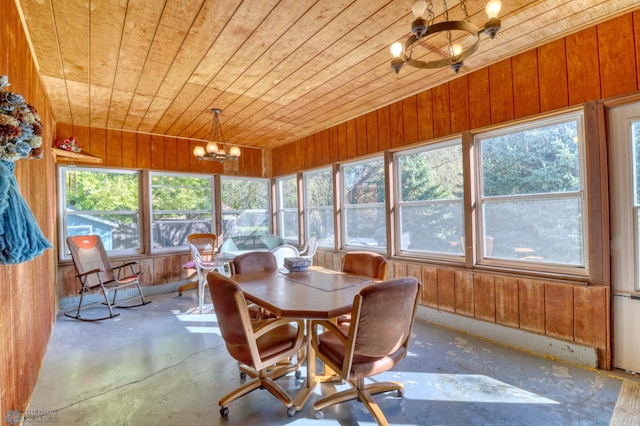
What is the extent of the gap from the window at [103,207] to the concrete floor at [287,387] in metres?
1.98

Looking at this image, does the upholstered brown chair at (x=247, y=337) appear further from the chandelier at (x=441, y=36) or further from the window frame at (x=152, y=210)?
the window frame at (x=152, y=210)

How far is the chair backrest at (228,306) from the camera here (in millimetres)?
1706

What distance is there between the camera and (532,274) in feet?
8.95

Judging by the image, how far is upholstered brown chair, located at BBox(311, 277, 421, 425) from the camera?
5.22 ft

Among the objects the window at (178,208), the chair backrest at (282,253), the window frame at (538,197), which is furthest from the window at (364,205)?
the window at (178,208)

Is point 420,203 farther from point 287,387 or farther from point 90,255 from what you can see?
point 90,255

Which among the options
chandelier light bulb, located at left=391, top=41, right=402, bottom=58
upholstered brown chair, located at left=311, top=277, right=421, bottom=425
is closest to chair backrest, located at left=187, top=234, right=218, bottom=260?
upholstered brown chair, located at left=311, top=277, right=421, bottom=425

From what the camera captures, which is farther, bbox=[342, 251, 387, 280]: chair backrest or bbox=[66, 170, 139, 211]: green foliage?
bbox=[66, 170, 139, 211]: green foliage

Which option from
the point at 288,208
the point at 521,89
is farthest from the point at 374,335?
the point at 288,208

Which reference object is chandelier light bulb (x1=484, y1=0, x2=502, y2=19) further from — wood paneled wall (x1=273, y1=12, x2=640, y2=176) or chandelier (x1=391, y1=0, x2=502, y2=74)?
wood paneled wall (x1=273, y1=12, x2=640, y2=176)

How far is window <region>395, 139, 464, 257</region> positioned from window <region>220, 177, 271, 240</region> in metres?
3.19

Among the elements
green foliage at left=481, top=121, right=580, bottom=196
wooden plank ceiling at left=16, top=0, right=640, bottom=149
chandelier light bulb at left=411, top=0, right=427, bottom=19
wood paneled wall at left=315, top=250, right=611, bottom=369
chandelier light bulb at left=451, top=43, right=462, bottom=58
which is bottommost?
wood paneled wall at left=315, top=250, right=611, bottom=369

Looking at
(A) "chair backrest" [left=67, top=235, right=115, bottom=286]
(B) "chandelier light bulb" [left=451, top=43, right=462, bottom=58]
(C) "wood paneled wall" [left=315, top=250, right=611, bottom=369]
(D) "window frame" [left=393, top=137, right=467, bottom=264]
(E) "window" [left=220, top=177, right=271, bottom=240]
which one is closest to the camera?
(B) "chandelier light bulb" [left=451, top=43, right=462, bottom=58]

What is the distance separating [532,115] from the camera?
8.79ft
